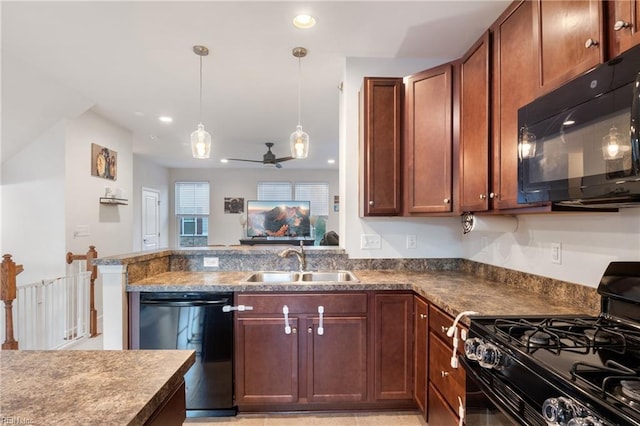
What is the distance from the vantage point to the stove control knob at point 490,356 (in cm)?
109

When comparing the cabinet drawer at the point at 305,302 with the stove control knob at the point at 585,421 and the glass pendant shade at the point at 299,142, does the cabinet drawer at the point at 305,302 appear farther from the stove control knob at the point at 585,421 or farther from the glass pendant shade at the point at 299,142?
the stove control knob at the point at 585,421

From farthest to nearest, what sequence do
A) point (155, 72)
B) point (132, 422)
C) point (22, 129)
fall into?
1. point (22, 129)
2. point (155, 72)
3. point (132, 422)

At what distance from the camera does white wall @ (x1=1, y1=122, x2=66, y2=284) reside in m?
3.75

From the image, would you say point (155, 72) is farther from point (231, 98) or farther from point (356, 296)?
point (356, 296)

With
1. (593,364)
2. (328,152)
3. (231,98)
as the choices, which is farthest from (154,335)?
(328,152)

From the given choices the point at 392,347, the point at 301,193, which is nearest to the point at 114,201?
A: the point at 392,347

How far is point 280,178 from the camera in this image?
27.7 feet

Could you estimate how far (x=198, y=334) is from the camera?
2.15m

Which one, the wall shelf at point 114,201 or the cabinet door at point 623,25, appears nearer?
the cabinet door at point 623,25

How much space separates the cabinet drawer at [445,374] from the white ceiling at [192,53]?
2.02 metres

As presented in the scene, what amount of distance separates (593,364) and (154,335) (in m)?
2.27

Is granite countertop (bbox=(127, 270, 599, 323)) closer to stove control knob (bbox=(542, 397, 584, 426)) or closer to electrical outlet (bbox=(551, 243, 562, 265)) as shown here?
electrical outlet (bbox=(551, 243, 562, 265))

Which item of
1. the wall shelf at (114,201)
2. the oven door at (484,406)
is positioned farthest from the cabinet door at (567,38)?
the wall shelf at (114,201)

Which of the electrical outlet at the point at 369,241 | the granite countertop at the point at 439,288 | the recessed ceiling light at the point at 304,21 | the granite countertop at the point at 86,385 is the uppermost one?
the recessed ceiling light at the point at 304,21
